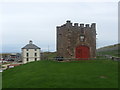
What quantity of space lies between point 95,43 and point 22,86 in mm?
22147

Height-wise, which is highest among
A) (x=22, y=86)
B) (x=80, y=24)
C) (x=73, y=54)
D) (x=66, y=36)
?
(x=80, y=24)

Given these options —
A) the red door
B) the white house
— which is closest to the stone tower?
the red door

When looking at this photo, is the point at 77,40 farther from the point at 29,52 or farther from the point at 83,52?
the point at 29,52

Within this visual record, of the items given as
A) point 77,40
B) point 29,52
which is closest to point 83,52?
point 77,40

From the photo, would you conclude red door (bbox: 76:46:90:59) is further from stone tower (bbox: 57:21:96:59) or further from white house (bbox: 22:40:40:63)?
white house (bbox: 22:40:40:63)

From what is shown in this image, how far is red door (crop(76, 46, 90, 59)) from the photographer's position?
1351 inches

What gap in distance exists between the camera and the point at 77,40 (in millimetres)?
34156

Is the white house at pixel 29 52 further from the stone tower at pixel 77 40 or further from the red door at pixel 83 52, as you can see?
the red door at pixel 83 52

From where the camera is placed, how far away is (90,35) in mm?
35531

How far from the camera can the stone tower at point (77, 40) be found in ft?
111

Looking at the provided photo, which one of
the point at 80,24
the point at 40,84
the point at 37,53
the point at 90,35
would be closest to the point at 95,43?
the point at 90,35

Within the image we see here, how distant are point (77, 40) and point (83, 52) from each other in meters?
2.65

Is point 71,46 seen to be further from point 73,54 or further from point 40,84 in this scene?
point 40,84

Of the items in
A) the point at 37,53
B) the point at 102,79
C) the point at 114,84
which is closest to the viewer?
the point at 114,84
